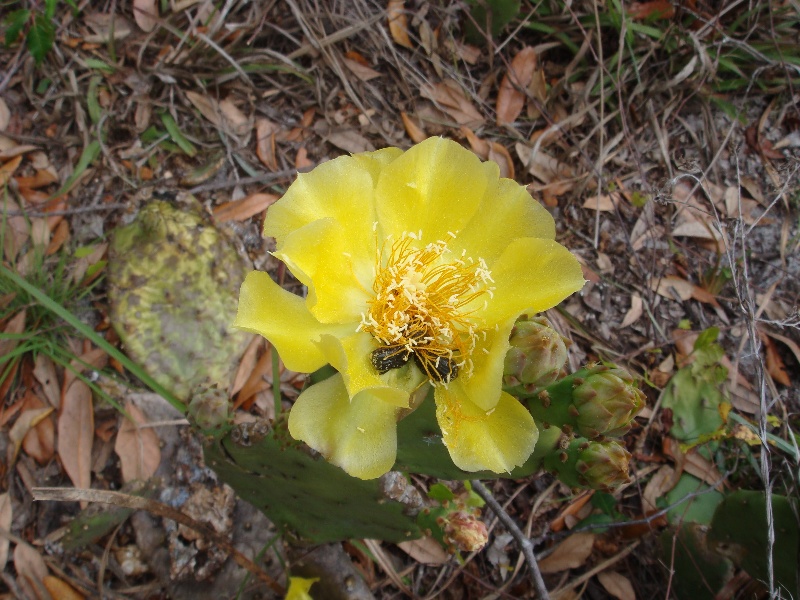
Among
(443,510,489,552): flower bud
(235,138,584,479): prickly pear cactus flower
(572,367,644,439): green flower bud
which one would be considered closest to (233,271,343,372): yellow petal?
(235,138,584,479): prickly pear cactus flower

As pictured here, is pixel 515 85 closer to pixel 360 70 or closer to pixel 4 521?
pixel 360 70

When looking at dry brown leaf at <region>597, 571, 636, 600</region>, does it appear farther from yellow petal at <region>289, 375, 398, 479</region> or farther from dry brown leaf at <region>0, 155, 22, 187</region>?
dry brown leaf at <region>0, 155, 22, 187</region>

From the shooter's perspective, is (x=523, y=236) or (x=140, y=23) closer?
(x=523, y=236)

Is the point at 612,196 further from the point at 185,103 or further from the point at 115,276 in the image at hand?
the point at 115,276

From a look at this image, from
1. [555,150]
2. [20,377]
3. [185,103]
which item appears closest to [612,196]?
[555,150]

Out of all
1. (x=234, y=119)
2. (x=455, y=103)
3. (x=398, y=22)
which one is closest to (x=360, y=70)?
(x=398, y=22)

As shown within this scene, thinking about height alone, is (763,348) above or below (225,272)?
below
